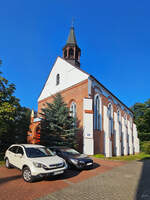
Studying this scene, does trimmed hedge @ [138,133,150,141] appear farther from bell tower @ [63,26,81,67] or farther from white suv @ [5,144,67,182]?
white suv @ [5,144,67,182]

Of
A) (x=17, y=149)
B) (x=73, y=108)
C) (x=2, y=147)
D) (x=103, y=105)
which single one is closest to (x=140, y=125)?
(x=103, y=105)

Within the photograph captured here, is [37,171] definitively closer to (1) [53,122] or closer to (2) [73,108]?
(1) [53,122]

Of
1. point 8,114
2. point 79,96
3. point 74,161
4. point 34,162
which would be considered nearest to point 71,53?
point 79,96

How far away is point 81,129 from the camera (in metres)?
17.4

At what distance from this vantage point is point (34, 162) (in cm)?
628

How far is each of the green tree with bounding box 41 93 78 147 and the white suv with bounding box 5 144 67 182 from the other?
6.28 metres

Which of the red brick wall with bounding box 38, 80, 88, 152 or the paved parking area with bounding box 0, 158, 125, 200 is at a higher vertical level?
the red brick wall with bounding box 38, 80, 88, 152

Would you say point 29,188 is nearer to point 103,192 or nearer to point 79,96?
point 103,192

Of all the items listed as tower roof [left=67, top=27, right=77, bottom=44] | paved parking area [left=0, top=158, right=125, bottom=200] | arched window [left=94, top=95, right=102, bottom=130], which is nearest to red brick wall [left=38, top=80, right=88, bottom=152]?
arched window [left=94, top=95, right=102, bottom=130]

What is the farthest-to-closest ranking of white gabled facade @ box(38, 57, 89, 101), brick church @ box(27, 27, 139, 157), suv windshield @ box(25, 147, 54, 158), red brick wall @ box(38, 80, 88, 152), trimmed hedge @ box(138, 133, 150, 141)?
trimmed hedge @ box(138, 133, 150, 141), white gabled facade @ box(38, 57, 89, 101), red brick wall @ box(38, 80, 88, 152), brick church @ box(27, 27, 139, 157), suv windshield @ box(25, 147, 54, 158)

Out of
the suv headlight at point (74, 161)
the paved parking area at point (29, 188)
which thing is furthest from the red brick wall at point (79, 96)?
the paved parking area at point (29, 188)

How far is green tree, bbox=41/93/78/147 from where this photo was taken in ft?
46.9

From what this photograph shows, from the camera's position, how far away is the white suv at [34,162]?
6086 mm

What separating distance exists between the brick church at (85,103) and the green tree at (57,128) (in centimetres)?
121
